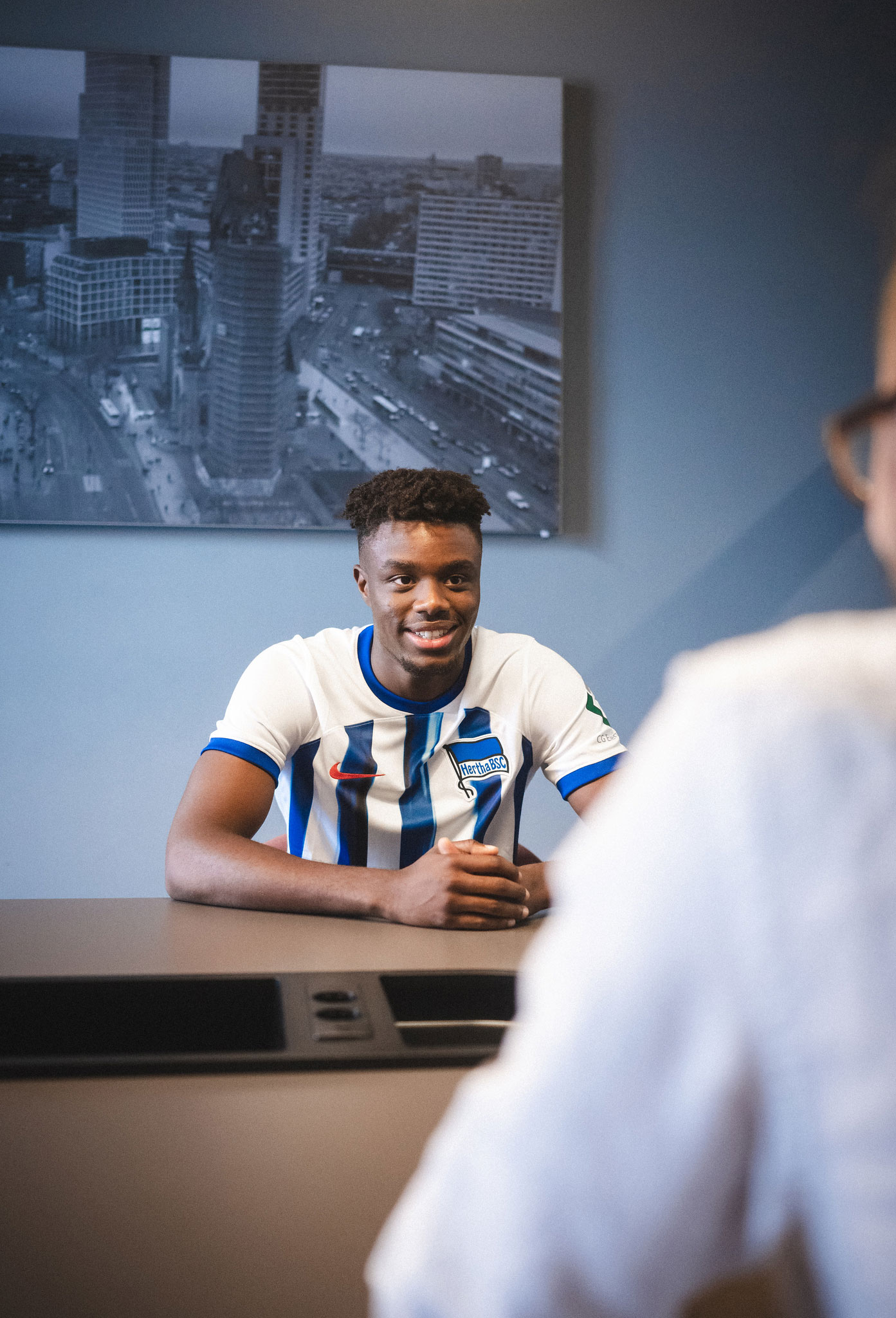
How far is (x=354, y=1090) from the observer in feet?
2.94

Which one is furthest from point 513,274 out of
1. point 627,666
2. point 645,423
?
point 627,666

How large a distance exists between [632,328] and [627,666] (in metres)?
0.87

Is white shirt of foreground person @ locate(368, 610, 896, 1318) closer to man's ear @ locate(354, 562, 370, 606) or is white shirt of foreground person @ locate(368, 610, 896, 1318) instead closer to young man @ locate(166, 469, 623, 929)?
young man @ locate(166, 469, 623, 929)

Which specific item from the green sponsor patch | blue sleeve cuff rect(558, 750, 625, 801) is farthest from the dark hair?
blue sleeve cuff rect(558, 750, 625, 801)

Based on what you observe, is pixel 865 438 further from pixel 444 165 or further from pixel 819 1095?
pixel 444 165

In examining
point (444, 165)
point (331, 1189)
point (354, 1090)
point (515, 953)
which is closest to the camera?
point (331, 1189)

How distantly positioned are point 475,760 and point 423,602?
29 cm

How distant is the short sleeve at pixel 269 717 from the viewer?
1742mm

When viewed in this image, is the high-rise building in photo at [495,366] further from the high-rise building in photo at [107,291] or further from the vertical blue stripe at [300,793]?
the vertical blue stripe at [300,793]

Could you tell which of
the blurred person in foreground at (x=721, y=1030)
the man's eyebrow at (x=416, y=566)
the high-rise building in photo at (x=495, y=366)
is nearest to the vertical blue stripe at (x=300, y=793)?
the man's eyebrow at (x=416, y=566)

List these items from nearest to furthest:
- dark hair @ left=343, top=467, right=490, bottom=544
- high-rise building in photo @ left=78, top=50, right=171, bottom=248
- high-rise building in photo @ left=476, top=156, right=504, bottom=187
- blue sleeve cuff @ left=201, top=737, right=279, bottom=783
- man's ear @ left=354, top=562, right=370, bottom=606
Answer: blue sleeve cuff @ left=201, top=737, right=279, bottom=783 < dark hair @ left=343, top=467, right=490, bottom=544 < man's ear @ left=354, top=562, right=370, bottom=606 < high-rise building in photo @ left=78, top=50, right=171, bottom=248 < high-rise building in photo @ left=476, top=156, right=504, bottom=187

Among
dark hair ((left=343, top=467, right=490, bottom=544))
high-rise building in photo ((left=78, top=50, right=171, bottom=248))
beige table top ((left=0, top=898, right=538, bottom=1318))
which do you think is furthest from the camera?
high-rise building in photo ((left=78, top=50, right=171, bottom=248))

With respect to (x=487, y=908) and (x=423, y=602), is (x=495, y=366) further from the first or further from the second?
(x=487, y=908)

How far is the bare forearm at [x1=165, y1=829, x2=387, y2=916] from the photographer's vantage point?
57.4 inches
